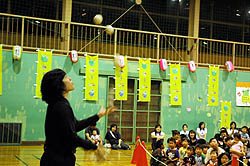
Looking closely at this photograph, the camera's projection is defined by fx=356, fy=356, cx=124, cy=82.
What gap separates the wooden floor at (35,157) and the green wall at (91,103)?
1.04 metres

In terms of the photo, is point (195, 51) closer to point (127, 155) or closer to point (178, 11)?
point (178, 11)

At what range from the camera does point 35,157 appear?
9102mm

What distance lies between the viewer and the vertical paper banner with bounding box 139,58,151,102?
1249cm

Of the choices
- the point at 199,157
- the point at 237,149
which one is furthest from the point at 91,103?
the point at 237,149

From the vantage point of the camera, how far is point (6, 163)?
8.16m

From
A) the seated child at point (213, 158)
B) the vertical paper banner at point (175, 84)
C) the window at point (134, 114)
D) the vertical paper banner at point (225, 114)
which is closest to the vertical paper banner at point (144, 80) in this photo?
the window at point (134, 114)

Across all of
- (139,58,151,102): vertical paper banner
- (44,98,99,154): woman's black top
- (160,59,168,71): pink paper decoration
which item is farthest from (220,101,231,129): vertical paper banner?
(44,98,99,154): woman's black top

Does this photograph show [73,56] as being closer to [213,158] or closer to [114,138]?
[114,138]

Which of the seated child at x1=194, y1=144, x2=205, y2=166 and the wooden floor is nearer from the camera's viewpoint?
the seated child at x1=194, y1=144, x2=205, y2=166

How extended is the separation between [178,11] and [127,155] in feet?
26.2

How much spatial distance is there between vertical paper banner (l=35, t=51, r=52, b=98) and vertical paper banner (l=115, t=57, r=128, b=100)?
2.32 m

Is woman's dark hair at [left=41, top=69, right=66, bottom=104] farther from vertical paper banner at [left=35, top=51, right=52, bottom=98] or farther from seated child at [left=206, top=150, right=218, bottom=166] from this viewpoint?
vertical paper banner at [left=35, top=51, right=52, bottom=98]

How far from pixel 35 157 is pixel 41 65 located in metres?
3.33

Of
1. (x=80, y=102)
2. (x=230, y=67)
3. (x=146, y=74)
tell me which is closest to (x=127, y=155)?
(x=80, y=102)
